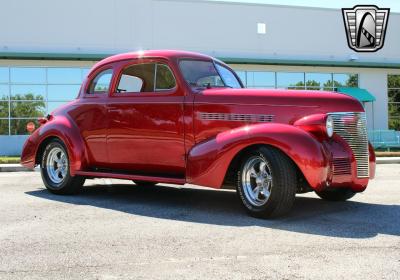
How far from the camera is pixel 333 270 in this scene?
3717 mm

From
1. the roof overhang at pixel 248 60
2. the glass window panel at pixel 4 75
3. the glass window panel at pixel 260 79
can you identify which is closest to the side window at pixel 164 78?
the roof overhang at pixel 248 60

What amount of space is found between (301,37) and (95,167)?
24.0 metres

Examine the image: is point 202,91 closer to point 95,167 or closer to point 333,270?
point 95,167

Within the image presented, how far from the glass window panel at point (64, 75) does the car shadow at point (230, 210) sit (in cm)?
1791

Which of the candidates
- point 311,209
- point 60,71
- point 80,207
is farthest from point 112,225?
point 60,71

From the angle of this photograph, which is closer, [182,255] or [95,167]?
[182,255]

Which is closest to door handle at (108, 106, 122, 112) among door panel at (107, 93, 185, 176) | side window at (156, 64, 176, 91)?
door panel at (107, 93, 185, 176)

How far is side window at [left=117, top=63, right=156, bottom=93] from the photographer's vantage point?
694 centimetres

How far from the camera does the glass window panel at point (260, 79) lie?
27.9m

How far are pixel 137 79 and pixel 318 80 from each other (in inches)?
937

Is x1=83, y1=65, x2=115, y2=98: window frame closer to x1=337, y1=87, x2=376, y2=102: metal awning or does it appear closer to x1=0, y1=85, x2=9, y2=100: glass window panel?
x1=0, y1=85, x2=9, y2=100: glass window panel

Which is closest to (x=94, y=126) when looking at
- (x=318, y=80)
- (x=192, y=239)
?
(x=192, y=239)

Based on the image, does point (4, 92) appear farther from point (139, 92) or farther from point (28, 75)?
point (139, 92)

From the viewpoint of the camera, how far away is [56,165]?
7.93 meters
